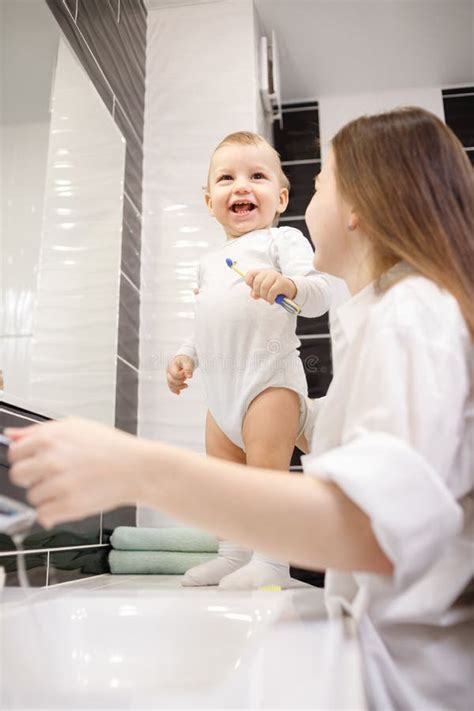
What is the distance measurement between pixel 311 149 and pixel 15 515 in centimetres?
207

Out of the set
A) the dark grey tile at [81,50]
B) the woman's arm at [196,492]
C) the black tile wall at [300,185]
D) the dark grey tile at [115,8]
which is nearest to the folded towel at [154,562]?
the woman's arm at [196,492]

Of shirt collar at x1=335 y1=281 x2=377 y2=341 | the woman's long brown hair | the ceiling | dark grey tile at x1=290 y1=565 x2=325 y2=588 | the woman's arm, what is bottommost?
dark grey tile at x1=290 y1=565 x2=325 y2=588

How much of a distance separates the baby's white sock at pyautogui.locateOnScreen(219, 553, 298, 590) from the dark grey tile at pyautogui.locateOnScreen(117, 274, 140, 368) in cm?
75

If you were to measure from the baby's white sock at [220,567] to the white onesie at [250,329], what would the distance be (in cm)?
21

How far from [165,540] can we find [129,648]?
73 centimetres

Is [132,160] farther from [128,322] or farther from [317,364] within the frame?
[317,364]

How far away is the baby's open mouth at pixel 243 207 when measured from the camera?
1.45 meters

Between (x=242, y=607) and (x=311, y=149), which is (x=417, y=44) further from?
(x=242, y=607)

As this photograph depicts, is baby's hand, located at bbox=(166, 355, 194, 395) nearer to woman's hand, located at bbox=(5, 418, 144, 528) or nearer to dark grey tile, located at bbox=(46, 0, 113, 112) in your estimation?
dark grey tile, located at bbox=(46, 0, 113, 112)

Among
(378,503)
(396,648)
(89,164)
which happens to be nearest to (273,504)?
(378,503)

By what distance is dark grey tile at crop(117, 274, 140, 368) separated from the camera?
5.54 ft

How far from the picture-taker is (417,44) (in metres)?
2.21

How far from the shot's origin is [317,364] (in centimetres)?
215

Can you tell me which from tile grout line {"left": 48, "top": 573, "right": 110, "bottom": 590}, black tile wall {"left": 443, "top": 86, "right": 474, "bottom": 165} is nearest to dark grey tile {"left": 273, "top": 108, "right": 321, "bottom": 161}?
black tile wall {"left": 443, "top": 86, "right": 474, "bottom": 165}
